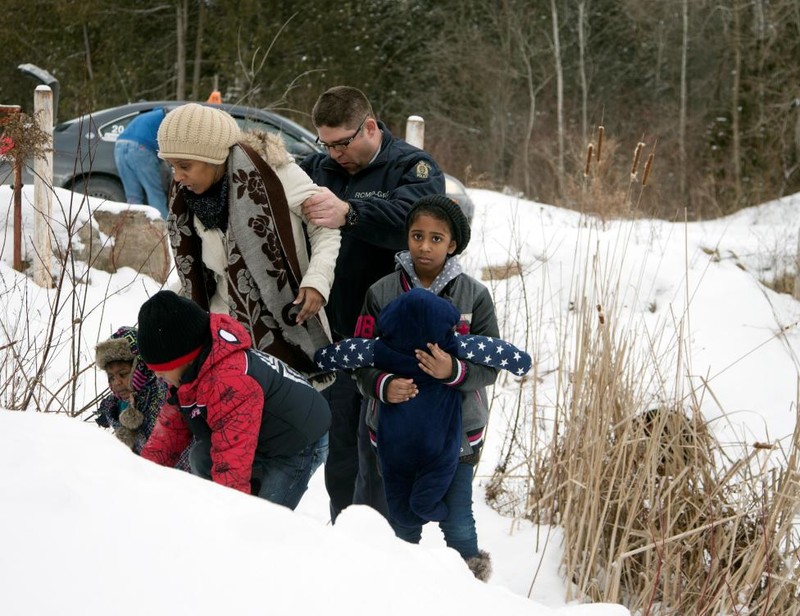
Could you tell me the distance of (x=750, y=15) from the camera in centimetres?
1836

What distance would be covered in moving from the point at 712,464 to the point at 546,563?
63 cm

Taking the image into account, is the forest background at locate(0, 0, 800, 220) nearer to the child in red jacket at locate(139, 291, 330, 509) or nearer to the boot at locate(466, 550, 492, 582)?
the boot at locate(466, 550, 492, 582)

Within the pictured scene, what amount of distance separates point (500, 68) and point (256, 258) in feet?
63.0

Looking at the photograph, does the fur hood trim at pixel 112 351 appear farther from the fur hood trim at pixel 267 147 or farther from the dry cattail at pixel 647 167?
the dry cattail at pixel 647 167

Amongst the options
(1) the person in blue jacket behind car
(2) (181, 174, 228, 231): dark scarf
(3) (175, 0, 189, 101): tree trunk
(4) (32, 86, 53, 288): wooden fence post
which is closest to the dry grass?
(2) (181, 174, 228, 231): dark scarf

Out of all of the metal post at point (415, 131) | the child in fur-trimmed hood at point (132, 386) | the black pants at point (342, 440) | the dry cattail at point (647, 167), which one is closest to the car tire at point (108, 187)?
the metal post at point (415, 131)

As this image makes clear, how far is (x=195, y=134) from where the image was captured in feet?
7.56

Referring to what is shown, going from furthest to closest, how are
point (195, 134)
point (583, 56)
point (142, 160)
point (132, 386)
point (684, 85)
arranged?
point (583, 56) < point (684, 85) < point (142, 160) < point (132, 386) < point (195, 134)

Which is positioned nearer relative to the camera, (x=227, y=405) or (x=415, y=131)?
(x=227, y=405)

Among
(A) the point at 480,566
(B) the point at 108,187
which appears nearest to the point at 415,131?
(A) the point at 480,566

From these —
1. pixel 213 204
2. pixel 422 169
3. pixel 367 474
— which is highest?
pixel 422 169

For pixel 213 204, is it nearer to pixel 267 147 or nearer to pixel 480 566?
pixel 267 147

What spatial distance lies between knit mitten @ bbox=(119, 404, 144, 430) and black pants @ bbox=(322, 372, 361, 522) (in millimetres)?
586

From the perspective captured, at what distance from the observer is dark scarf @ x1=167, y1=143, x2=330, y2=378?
241 centimetres
